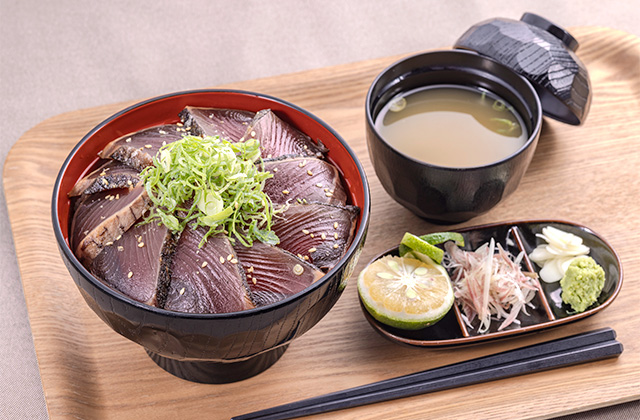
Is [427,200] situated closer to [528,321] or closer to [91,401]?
[528,321]

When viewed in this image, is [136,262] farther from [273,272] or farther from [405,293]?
[405,293]

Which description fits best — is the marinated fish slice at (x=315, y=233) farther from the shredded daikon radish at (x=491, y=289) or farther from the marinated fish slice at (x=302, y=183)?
the shredded daikon radish at (x=491, y=289)

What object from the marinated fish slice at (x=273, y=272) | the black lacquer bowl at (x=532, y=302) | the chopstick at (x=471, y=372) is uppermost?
the marinated fish slice at (x=273, y=272)

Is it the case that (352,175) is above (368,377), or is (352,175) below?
above

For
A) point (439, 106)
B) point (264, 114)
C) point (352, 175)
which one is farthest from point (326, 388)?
point (439, 106)

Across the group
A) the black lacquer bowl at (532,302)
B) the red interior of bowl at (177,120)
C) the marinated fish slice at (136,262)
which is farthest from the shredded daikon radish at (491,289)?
the marinated fish slice at (136,262)

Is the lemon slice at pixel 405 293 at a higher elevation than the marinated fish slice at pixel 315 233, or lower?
lower

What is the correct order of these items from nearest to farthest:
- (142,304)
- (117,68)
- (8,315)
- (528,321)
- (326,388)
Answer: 1. (142,304)
2. (326,388)
3. (528,321)
4. (8,315)
5. (117,68)
